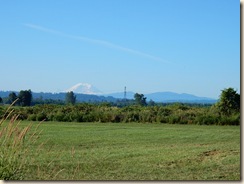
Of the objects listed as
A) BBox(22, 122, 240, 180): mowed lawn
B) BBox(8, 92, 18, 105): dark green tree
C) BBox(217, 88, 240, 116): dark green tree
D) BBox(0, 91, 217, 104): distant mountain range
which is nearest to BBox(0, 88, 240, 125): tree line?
BBox(217, 88, 240, 116): dark green tree

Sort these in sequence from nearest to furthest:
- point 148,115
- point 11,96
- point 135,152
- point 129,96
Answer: point 11,96, point 129,96, point 135,152, point 148,115

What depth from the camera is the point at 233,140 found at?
888 cm

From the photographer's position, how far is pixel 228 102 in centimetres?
982

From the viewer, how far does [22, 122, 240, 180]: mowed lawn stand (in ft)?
19.3

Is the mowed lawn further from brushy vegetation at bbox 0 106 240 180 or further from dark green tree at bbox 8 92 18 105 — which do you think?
dark green tree at bbox 8 92 18 105

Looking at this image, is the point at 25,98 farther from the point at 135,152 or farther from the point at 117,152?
the point at 135,152

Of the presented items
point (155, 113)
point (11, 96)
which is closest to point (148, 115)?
point (155, 113)

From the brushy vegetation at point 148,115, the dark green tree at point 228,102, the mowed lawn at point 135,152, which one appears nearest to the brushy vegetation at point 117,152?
the mowed lawn at point 135,152

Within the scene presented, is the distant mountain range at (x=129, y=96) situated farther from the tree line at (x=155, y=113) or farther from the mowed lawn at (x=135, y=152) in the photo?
the tree line at (x=155, y=113)

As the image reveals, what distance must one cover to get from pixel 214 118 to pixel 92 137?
9.56 feet

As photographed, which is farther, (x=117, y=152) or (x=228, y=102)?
(x=228, y=102)

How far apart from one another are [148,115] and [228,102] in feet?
8.58

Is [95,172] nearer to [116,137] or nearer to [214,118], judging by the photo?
[116,137]

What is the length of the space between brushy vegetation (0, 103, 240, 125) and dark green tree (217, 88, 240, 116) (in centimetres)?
12
